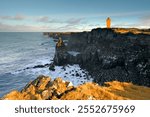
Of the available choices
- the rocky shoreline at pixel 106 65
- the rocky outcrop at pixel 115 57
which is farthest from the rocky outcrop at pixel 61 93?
the rocky outcrop at pixel 115 57

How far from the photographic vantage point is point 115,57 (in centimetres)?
5172

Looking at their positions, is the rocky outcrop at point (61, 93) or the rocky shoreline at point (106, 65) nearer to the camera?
the rocky outcrop at point (61, 93)

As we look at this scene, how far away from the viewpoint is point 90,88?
14.7 meters

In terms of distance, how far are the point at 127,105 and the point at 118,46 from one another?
44.8m

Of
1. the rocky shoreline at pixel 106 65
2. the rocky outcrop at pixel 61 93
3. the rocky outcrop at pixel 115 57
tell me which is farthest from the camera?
the rocky outcrop at pixel 115 57

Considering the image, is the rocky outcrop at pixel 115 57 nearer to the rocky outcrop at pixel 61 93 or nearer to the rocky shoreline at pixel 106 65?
the rocky shoreline at pixel 106 65

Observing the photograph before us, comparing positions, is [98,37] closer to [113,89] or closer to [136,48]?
[136,48]

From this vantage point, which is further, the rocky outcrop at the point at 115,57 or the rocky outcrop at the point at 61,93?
the rocky outcrop at the point at 115,57

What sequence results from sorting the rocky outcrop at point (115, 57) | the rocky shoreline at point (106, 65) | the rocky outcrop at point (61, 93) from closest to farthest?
1. the rocky outcrop at point (61, 93)
2. the rocky shoreline at point (106, 65)
3. the rocky outcrop at point (115, 57)

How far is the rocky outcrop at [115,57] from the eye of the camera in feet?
145

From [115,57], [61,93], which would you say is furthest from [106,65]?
[61,93]

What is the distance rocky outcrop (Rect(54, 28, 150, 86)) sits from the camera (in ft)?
145

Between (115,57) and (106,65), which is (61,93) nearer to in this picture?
(115,57)

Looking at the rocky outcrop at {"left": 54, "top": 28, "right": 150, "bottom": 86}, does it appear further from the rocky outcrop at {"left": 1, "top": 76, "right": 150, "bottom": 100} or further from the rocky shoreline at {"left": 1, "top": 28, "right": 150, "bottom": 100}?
the rocky outcrop at {"left": 1, "top": 76, "right": 150, "bottom": 100}
